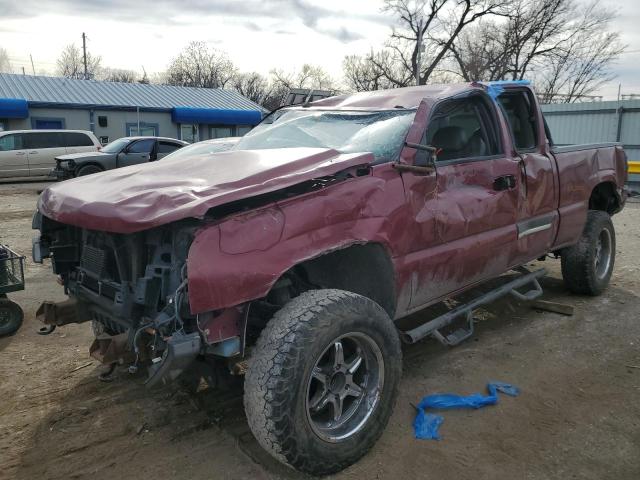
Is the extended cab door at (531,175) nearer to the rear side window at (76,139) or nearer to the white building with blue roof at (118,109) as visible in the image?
the rear side window at (76,139)

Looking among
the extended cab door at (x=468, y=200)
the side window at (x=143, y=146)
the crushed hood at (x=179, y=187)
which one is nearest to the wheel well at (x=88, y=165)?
the side window at (x=143, y=146)

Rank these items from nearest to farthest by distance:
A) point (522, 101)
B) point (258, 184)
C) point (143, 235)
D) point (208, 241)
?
point (208, 241) < point (258, 184) < point (143, 235) < point (522, 101)

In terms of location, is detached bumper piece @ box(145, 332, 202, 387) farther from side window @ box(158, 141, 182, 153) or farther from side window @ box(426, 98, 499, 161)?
side window @ box(158, 141, 182, 153)

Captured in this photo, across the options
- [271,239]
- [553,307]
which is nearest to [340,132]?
[271,239]

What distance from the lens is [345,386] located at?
9.51 feet

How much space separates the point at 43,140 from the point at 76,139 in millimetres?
Result: 1079

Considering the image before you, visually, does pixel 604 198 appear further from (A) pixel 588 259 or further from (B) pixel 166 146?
(B) pixel 166 146

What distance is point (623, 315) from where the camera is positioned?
17.1 feet

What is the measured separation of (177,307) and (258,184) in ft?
2.29

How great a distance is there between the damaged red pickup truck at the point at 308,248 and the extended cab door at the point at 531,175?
0.04 m

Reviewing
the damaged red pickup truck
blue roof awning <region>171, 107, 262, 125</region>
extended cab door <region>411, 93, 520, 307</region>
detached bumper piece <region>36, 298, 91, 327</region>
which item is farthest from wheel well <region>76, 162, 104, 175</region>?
blue roof awning <region>171, 107, 262, 125</region>

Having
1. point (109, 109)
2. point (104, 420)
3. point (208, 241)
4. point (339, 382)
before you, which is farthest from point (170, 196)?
point (109, 109)

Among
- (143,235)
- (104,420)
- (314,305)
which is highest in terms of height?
(143,235)

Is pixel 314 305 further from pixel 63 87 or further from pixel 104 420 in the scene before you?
pixel 63 87
